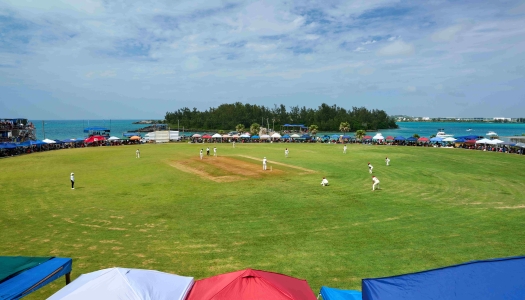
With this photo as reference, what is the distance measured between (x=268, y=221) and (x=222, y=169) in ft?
52.1

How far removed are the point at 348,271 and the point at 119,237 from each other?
9613 mm

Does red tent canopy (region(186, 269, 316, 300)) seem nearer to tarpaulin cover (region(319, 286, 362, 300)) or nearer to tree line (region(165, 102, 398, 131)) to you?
tarpaulin cover (region(319, 286, 362, 300))

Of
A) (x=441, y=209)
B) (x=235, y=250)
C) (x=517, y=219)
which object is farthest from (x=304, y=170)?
(x=235, y=250)

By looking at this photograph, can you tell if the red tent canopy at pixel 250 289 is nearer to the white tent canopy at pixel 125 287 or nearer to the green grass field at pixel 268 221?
the white tent canopy at pixel 125 287

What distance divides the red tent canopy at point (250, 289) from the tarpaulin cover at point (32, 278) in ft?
10.7

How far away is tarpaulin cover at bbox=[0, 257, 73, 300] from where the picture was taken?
252 inches

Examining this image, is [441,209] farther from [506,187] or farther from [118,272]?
[118,272]

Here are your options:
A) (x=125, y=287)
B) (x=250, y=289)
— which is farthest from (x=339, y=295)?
(x=125, y=287)

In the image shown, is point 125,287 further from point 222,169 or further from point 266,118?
point 266,118

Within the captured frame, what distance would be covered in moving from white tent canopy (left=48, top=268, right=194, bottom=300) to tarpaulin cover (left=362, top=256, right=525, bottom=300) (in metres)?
3.62

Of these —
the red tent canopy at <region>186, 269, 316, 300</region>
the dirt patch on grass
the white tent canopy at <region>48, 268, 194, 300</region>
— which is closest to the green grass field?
the dirt patch on grass

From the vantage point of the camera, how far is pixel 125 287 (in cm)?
605

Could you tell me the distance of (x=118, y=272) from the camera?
6.42 meters

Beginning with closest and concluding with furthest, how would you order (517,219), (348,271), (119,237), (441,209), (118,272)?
(118,272)
(348,271)
(119,237)
(517,219)
(441,209)
